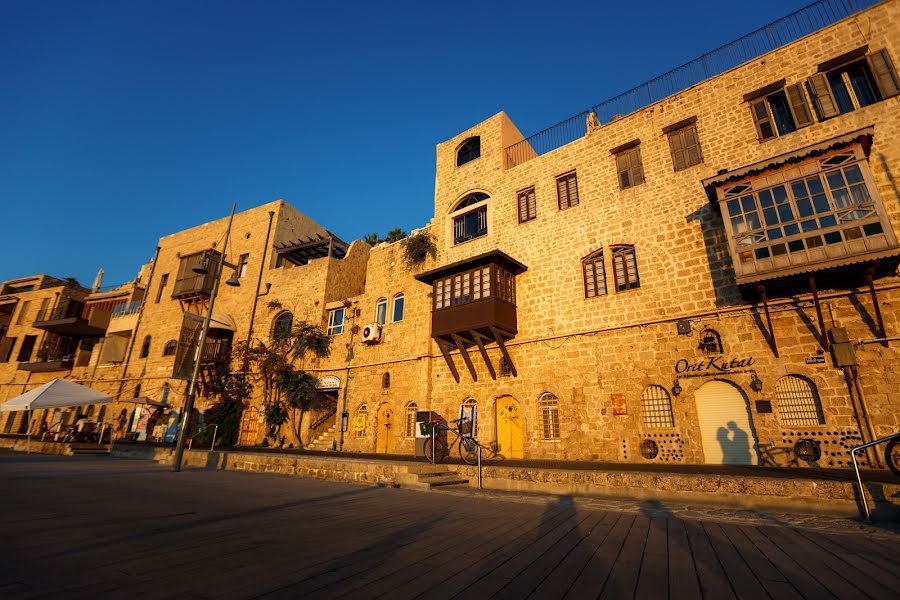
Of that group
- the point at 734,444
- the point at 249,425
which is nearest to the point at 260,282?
the point at 249,425

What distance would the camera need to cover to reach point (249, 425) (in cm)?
2155

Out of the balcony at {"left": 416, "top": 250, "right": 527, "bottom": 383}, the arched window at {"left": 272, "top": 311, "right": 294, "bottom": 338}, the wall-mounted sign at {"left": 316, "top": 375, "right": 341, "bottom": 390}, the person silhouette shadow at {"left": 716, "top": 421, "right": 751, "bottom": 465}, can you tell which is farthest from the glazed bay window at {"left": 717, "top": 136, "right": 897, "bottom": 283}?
the arched window at {"left": 272, "top": 311, "right": 294, "bottom": 338}

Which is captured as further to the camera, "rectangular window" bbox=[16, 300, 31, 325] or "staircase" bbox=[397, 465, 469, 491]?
"rectangular window" bbox=[16, 300, 31, 325]

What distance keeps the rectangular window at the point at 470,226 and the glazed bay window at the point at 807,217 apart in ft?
29.7

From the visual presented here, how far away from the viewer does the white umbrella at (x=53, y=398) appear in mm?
14349

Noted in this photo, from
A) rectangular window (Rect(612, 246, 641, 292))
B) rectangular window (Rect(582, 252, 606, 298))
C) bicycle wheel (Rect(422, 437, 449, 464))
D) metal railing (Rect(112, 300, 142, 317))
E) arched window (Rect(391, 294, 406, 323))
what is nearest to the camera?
bicycle wheel (Rect(422, 437, 449, 464))

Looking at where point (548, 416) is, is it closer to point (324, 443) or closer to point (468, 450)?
point (468, 450)

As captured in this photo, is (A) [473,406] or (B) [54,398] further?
(A) [473,406]

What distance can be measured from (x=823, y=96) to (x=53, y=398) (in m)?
27.1

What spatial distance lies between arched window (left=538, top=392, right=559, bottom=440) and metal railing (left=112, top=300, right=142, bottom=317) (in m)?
29.2

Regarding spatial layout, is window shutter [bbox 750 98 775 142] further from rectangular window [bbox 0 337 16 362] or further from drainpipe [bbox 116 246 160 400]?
rectangular window [bbox 0 337 16 362]

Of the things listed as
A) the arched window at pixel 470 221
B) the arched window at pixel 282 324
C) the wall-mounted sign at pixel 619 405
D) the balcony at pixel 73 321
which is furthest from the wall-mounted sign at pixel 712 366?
the balcony at pixel 73 321

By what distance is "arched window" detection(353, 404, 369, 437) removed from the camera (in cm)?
1798

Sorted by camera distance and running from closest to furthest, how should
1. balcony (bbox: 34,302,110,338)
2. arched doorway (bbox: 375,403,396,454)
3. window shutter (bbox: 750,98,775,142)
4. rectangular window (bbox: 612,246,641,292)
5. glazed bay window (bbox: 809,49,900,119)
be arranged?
glazed bay window (bbox: 809,49,900,119), window shutter (bbox: 750,98,775,142), rectangular window (bbox: 612,246,641,292), arched doorway (bbox: 375,403,396,454), balcony (bbox: 34,302,110,338)
